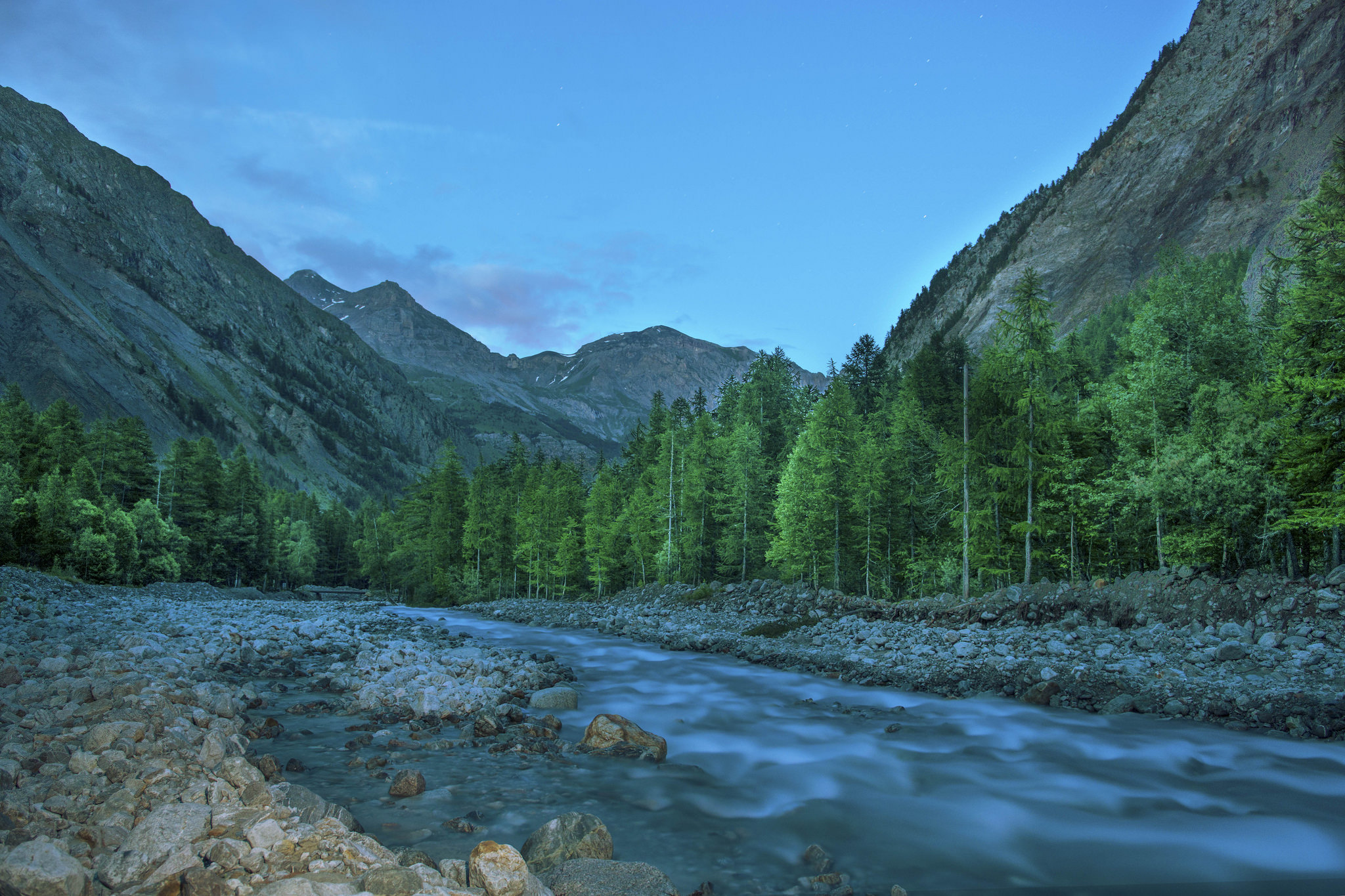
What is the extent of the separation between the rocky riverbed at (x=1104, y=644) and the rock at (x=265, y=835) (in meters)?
13.7

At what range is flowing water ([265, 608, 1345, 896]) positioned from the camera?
689cm

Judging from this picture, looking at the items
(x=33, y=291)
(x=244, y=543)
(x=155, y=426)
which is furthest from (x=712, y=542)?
(x=33, y=291)

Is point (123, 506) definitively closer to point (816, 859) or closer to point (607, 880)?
point (607, 880)

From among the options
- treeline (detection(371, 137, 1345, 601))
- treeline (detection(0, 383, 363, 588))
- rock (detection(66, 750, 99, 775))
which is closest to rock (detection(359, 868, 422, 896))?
rock (detection(66, 750, 99, 775))

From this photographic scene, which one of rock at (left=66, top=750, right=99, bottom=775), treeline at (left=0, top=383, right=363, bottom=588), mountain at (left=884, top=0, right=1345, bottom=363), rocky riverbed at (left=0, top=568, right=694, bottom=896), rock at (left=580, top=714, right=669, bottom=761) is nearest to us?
rocky riverbed at (left=0, top=568, right=694, bottom=896)

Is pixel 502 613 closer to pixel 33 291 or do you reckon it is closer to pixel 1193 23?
pixel 1193 23

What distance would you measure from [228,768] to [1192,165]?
469 ft

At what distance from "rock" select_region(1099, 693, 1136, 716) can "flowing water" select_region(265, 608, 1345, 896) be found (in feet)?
0.81

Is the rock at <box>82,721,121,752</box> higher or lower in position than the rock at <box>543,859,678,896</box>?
higher

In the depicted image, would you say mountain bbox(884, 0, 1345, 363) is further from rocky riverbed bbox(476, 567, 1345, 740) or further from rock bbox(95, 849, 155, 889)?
rock bbox(95, 849, 155, 889)

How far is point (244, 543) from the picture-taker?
226 feet

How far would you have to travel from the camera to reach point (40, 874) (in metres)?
4.16

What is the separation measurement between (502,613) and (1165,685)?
3506cm

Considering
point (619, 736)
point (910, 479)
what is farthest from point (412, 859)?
point (910, 479)
